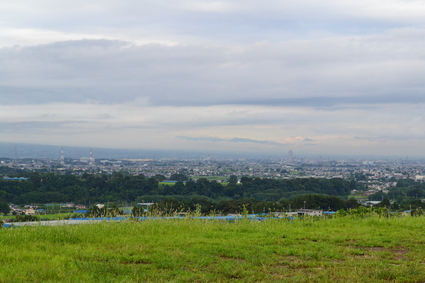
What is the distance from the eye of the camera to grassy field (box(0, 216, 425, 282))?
482 centimetres

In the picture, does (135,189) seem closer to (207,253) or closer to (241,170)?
(207,253)

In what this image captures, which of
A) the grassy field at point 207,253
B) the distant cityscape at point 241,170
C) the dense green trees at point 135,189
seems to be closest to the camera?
the grassy field at point 207,253

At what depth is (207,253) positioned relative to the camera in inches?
234

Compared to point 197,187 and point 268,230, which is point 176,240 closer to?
point 268,230

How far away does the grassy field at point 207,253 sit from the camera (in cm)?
482

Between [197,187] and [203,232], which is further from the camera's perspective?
[197,187]

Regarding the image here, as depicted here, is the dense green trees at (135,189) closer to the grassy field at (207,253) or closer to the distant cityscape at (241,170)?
the distant cityscape at (241,170)

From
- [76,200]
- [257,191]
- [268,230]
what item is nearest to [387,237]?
[268,230]

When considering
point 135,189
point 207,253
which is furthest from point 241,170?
point 207,253

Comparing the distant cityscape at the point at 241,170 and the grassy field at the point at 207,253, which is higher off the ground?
the grassy field at the point at 207,253

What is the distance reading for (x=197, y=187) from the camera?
4772 centimetres

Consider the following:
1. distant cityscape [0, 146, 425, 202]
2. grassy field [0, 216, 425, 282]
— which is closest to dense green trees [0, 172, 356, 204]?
distant cityscape [0, 146, 425, 202]

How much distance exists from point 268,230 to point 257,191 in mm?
39952

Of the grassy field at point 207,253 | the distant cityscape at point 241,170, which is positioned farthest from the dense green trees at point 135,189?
the grassy field at point 207,253
